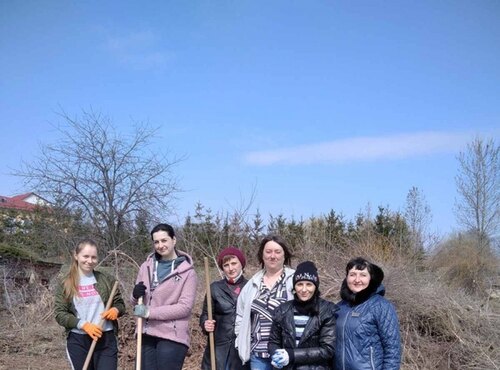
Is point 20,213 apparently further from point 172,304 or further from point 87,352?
point 172,304

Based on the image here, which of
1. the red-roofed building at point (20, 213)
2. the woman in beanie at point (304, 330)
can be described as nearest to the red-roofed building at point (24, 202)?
the red-roofed building at point (20, 213)

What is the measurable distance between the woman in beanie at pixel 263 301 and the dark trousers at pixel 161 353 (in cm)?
48

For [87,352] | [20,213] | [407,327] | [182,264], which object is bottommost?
[407,327]

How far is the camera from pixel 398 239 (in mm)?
10383

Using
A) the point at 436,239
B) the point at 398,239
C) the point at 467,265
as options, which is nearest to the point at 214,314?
the point at 398,239

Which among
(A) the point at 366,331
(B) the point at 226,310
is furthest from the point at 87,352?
(A) the point at 366,331

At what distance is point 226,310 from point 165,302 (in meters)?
0.58

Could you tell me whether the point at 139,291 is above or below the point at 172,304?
above

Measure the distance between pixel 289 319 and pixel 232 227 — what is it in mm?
6357

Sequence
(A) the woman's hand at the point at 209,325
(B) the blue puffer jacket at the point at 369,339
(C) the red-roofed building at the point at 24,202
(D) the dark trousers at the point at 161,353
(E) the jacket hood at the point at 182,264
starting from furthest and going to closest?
1. (C) the red-roofed building at the point at 24,202
2. (A) the woman's hand at the point at 209,325
3. (E) the jacket hood at the point at 182,264
4. (D) the dark trousers at the point at 161,353
5. (B) the blue puffer jacket at the point at 369,339

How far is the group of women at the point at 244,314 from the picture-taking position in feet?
11.6

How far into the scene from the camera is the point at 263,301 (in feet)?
13.2

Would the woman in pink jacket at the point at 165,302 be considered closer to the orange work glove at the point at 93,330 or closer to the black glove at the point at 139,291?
the black glove at the point at 139,291

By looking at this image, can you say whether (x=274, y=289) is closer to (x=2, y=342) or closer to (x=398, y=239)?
(x=2, y=342)
